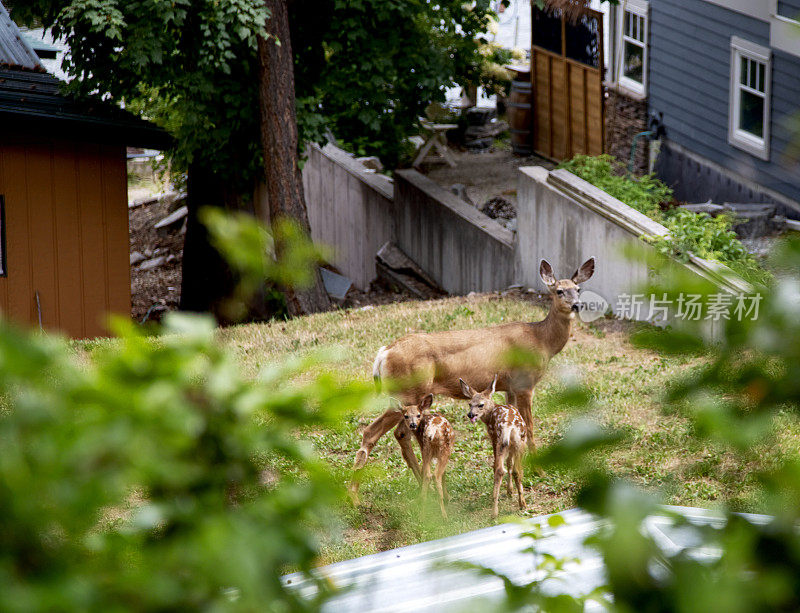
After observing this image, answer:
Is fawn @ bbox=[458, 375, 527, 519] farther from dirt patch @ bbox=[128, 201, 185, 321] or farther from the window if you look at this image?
the window

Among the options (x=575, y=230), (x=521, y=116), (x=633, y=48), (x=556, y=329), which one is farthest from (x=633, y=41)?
(x=556, y=329)

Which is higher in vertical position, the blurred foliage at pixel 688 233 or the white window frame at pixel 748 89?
the white window frame at pixel 748 89

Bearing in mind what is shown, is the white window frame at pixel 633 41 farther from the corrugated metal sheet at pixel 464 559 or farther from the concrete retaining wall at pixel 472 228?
the corrugated metal sheet at pixel 464 559

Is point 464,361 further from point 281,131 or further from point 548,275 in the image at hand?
point 281,131

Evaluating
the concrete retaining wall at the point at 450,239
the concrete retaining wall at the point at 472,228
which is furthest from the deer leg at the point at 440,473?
the concrete retaining wall at the point at 450,239

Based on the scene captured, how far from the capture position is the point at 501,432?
293 inches

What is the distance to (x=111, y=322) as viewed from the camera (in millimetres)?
1450

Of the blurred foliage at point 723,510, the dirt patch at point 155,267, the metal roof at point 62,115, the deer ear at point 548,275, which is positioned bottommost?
the dirt patch at point 155,267

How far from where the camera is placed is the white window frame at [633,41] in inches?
786

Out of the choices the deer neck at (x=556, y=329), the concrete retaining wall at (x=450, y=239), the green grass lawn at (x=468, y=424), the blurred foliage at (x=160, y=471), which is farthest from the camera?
the concrete retaining wall at (x=450, y=239)

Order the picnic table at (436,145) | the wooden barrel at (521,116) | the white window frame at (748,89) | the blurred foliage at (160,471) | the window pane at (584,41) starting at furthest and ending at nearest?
1. the wooden barrel at (521,116)
2. the picnic table at (436,145)
3. the window pane at (584,41)
4. the white window frame at (748,89)
5. the blurred foliage at (160,471)

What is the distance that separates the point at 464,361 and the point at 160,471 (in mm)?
6977

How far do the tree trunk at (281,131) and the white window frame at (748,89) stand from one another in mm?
7569

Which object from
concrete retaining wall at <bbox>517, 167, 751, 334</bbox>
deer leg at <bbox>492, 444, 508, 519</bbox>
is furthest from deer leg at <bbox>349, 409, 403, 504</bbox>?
concrete retaining wall at <bbox>517, 167, 751, 334</bbox>
